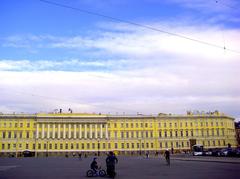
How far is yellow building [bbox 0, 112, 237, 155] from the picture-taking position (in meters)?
107

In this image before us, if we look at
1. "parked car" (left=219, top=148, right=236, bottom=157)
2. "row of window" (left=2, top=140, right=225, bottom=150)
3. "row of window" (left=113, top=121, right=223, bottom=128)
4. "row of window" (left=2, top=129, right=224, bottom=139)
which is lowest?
"parked car" (left=219, top=148, right=236, bottom=157)

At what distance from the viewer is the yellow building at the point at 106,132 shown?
107125 mm

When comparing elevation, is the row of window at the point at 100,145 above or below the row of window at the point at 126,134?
below

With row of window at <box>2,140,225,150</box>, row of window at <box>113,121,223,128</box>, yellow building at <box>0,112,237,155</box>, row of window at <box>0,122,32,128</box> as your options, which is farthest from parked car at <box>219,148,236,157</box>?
row of window at <box>0,122,32,128</box>

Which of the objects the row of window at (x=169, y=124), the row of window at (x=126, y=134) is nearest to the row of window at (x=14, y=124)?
the row of window at (x=126, y=134)

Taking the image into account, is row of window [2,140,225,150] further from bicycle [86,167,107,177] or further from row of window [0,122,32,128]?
bicycle [86,167,107,177]

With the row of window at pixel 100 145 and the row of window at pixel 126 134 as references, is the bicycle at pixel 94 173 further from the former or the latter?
the row of window at pixel 126 134

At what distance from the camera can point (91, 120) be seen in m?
111

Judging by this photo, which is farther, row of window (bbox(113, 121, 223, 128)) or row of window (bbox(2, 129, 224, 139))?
row of window (bbox(113, 121, 223, 128))

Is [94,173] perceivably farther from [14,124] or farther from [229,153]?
[14,124]

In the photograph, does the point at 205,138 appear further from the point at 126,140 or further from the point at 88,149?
the point at 88,149

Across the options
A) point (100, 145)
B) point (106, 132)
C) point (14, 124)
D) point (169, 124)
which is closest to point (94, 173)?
point (100, 145)

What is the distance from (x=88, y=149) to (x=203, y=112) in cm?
4644

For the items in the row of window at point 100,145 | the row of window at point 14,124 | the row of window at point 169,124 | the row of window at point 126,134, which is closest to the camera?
the row of window at point 100,145
